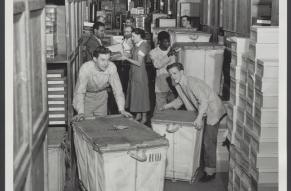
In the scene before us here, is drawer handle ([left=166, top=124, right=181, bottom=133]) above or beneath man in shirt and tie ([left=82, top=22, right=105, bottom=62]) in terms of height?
beneath

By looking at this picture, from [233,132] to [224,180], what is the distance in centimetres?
87

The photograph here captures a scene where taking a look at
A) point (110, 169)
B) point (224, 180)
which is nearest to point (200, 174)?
point (224, 180)

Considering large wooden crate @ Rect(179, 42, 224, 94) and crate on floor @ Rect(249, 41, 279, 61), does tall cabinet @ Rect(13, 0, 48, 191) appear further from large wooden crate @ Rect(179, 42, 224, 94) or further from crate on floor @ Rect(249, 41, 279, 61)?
large wooden crate @ Rect(179, 42, 224, 94)

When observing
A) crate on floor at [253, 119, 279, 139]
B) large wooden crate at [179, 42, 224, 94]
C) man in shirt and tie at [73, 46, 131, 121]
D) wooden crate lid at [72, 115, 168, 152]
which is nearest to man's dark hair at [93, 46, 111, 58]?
man in shirt and tie at [73, 46, 131, 121]

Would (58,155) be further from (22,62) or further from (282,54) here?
(282,54)

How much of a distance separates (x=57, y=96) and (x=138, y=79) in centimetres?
231

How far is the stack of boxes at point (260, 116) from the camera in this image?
4.26m

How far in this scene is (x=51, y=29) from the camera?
233 inches

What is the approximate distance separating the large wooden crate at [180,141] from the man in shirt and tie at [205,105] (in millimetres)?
118

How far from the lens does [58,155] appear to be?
15.8 feet

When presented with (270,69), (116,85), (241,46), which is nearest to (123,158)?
(270,69)

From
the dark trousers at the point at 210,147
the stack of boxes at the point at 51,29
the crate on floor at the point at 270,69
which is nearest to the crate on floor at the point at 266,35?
the crate on floor at the point at 270,69

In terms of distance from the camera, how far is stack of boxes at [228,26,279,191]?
426 centimetres

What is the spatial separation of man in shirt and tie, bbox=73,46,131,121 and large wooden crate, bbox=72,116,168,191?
77cm
